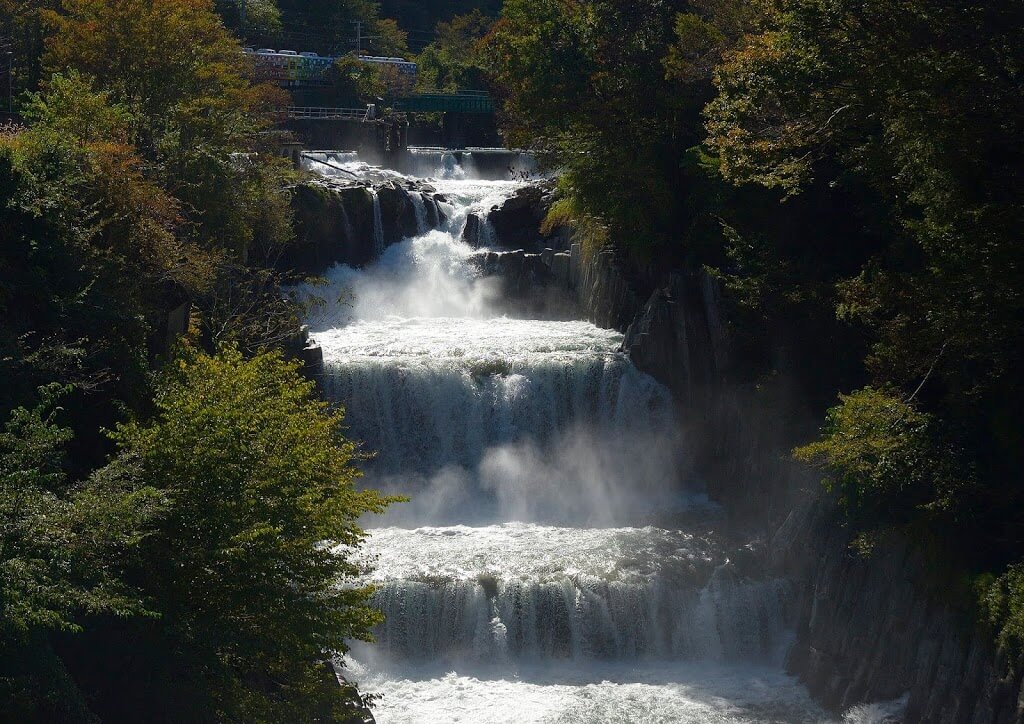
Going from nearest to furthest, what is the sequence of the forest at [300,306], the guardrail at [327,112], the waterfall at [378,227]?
the forest at [300,306], the waterfall at [378,227], the guardrail at [327,112]

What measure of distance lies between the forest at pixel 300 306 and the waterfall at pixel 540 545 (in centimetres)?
280

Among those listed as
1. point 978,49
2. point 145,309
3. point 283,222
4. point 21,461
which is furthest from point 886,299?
point 283,222

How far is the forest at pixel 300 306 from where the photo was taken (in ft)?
44.5

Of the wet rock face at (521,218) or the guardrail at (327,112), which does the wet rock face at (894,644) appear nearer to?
the wet rock face at (521,218)

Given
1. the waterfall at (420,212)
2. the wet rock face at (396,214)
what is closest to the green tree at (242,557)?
the wet rock face at (396,214)

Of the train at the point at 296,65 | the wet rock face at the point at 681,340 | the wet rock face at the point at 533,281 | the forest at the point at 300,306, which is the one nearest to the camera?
the forest at the point at 300,306

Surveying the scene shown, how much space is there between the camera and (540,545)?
24984mm

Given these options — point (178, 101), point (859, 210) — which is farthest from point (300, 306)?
point (859, 210)

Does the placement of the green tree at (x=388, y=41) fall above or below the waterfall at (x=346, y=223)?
above

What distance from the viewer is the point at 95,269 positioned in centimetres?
1914

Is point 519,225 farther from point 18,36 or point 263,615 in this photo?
point 263,615

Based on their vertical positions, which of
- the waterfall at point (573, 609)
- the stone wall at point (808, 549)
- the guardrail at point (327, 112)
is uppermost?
the guardrail at point (327, 112)

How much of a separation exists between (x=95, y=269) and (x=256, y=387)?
4310 millimetres

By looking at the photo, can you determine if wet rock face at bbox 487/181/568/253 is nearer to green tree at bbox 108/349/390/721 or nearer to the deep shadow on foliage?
the deep shadow on foliage
